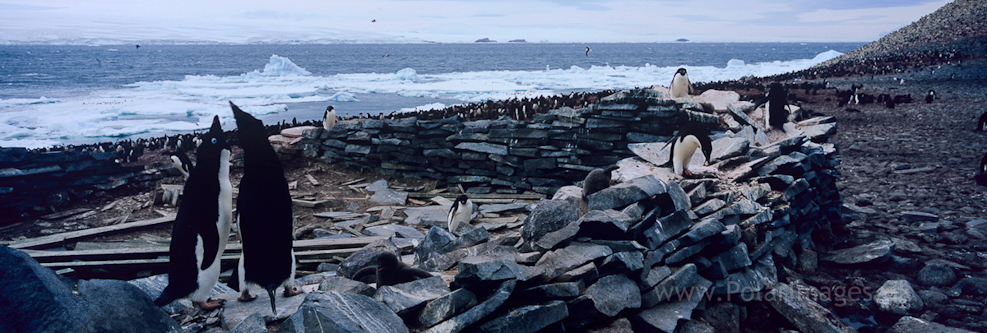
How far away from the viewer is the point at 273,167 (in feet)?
11.0

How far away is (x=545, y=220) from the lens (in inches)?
175

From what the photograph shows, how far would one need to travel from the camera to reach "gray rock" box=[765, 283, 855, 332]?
14.1 feet

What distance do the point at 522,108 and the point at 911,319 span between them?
7889 mm

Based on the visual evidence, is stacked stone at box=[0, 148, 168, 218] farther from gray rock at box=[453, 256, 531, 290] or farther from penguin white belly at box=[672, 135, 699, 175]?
penguin white belly at box=[672, 135, 699, 175]

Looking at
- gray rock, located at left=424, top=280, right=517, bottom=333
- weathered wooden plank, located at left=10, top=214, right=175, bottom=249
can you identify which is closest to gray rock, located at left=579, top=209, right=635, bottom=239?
gray rock, located at left=424, top=280, right=517, bottom=333

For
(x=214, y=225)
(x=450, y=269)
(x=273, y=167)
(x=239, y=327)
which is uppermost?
(x=273, y=167)

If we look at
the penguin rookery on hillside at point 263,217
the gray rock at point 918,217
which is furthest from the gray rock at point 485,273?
the gray rock at point 918,217

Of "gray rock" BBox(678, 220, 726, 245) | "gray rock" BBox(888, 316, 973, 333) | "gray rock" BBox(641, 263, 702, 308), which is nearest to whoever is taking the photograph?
"gray rock" BBox(641, 263, 702, 308)

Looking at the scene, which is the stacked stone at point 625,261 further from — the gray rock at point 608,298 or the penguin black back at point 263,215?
the penguin black back at point 263,215

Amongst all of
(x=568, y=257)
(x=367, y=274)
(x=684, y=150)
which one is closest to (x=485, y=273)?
(x=568, y=257)

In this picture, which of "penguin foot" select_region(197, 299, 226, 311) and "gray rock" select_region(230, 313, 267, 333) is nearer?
"gray rock" select_region(230, 313, 267, 333)

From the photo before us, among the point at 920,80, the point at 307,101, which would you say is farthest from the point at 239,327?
the point at 307,101

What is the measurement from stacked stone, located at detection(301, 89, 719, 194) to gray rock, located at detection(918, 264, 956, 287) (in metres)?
3.74

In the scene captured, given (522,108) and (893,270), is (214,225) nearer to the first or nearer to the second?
(893,270)
